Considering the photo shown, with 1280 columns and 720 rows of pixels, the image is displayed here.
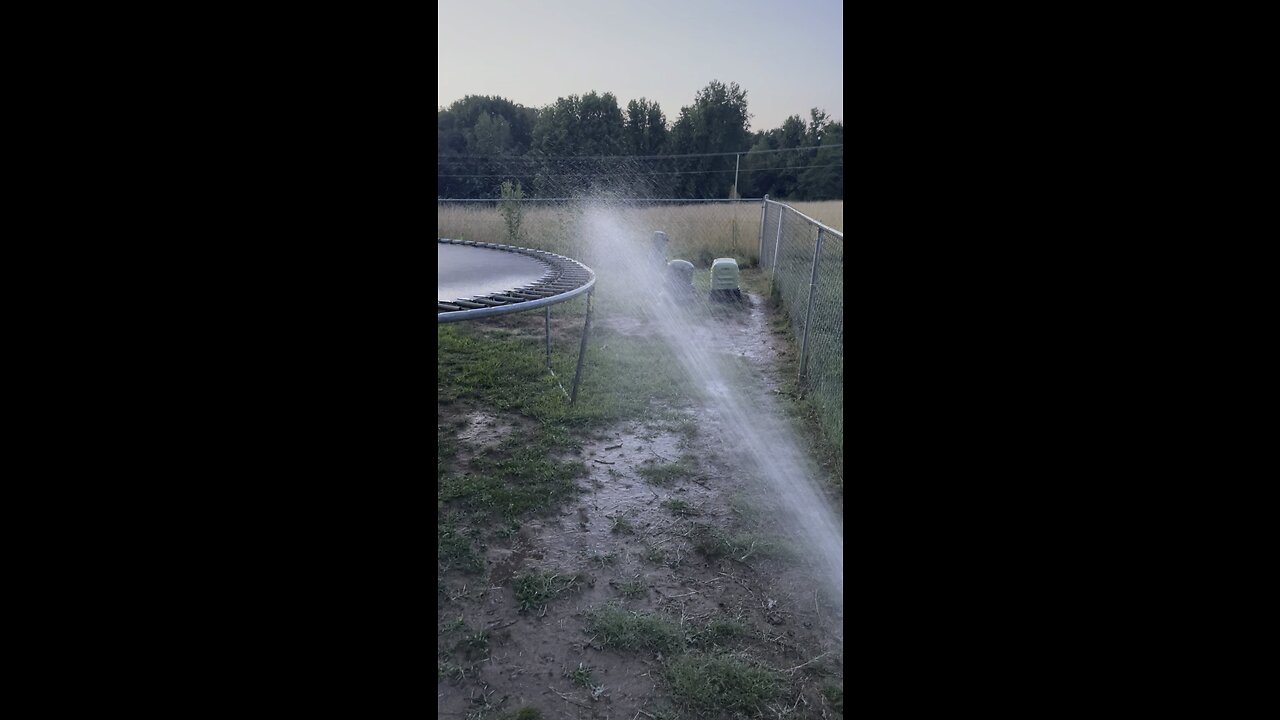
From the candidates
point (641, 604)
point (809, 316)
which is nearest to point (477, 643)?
point (641, 604)

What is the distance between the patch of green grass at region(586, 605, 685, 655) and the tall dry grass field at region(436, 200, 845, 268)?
9.72 m

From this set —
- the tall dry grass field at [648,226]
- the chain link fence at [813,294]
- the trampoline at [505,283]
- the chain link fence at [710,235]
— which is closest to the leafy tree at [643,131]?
the chain link fence at [710,235]

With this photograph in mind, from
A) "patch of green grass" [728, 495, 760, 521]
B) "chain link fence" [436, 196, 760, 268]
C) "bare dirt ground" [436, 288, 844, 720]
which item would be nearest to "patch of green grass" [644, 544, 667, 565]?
"bare dirt ground" [436, 288, 844, 720]

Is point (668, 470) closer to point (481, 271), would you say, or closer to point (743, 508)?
point (743, 508)

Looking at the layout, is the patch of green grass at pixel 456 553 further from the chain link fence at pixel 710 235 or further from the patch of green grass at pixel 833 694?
the chain link fence at pixel 710 235

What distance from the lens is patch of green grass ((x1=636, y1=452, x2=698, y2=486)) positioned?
395 centimetres

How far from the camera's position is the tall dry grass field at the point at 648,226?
42.4 feet

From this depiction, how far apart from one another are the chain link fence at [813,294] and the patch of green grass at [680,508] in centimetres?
92

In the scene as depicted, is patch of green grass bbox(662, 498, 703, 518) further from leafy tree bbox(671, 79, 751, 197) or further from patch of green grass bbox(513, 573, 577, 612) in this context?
leafy tree bbox(671, 79, 751, 197)

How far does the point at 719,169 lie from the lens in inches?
925
